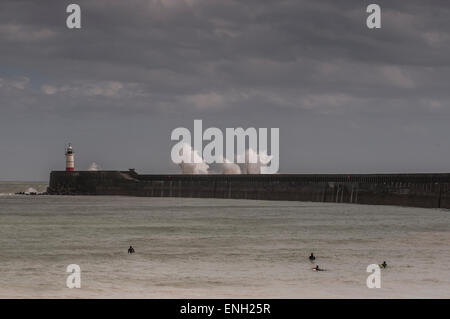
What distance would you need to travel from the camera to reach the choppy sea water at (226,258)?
2459 centimetres

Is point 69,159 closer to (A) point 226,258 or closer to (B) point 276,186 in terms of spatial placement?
(B) point 276,186

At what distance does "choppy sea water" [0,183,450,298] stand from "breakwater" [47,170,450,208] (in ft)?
68.8

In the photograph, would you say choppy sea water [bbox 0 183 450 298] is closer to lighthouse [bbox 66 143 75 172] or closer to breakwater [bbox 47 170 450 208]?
breakwater [bbox 47 170 450 208]

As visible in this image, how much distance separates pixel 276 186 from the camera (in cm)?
10888

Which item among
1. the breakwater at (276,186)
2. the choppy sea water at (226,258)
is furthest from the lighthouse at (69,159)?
the choppy sea water at (226,258)

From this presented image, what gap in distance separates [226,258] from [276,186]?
247 feet

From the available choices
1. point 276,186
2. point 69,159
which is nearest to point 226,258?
point 276,186

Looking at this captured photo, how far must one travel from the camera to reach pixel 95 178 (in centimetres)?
13612

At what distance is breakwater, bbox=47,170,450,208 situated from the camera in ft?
263

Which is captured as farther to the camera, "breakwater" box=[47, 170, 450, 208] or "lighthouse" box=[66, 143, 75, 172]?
"lighthouse" box=[66, 143, 75, 172]

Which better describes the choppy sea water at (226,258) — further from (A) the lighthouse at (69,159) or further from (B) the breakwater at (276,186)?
(A) the lighthouse at (69,159)

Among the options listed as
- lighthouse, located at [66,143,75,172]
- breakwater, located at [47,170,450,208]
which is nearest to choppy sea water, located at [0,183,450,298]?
breakwater, located at [47,170,450,208]
